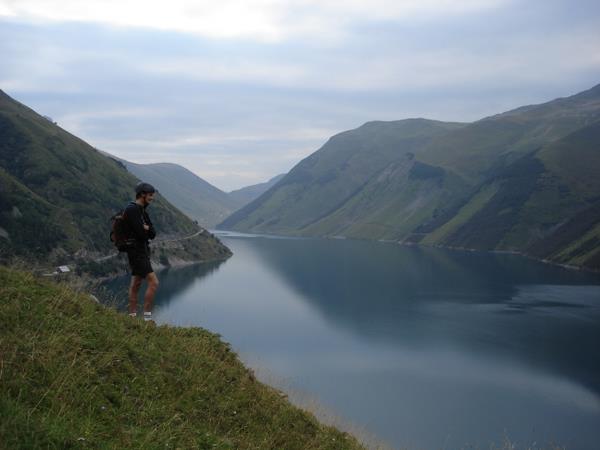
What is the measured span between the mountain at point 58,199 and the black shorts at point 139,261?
8500 centimetres

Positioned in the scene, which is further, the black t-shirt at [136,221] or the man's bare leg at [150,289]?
the man's bare leg at [150,289]

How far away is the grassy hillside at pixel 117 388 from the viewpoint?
291 inches

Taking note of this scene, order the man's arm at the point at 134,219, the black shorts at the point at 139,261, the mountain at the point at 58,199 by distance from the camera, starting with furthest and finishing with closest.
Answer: the mountain at the point at 58,199
the black shorts at the point at 139,261
the man's arm at the point at 134,219

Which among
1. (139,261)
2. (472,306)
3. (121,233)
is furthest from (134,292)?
(472,306)

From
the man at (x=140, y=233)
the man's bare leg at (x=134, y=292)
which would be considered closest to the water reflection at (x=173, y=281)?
the man's bare leg at (x=134, y=292)

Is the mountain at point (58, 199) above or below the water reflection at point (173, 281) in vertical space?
above

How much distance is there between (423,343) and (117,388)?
223 ft

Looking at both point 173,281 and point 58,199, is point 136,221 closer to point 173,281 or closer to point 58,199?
point 173,281

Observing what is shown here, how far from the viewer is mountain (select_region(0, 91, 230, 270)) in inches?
4279

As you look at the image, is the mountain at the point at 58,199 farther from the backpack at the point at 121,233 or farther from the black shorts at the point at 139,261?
the backpack at the point at 121,233

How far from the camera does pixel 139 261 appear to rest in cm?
1343

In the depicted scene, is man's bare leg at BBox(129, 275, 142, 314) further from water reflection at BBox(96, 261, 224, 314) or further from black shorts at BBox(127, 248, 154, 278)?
water reflection at BBox(96, 261, 224, 314)

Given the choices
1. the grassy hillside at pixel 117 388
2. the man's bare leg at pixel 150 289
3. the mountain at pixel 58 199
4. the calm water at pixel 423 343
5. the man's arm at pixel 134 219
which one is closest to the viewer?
the grassy hillside at pixel 117 388

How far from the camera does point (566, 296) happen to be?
353 feet
